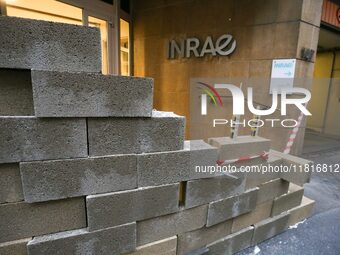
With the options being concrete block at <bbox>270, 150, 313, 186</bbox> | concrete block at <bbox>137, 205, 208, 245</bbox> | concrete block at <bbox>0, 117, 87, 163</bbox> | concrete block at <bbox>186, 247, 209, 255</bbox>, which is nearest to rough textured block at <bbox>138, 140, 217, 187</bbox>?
concrete block at <bbox>137, 205, 208, 245</bbox>

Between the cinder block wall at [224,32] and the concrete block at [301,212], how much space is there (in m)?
2.18

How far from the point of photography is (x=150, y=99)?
58.7 inches

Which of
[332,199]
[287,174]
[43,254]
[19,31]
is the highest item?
[19,31]

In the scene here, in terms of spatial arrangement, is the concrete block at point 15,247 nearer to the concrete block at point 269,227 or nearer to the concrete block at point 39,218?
the concrete block at point 39,218

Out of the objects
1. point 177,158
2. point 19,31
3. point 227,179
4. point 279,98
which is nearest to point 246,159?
point 227,179

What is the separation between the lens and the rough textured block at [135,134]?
144cm

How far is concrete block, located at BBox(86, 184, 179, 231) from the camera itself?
1531 mm

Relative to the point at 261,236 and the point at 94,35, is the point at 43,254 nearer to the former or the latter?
the point at 94,35

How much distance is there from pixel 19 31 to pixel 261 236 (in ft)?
→ 9.43

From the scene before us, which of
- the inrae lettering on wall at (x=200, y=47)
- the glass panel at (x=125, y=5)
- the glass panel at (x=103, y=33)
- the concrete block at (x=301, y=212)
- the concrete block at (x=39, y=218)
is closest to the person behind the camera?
the concrete block at (x=39, y=218)

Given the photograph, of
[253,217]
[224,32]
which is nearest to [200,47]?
[224,32]

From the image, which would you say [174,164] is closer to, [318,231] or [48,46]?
[48,46]

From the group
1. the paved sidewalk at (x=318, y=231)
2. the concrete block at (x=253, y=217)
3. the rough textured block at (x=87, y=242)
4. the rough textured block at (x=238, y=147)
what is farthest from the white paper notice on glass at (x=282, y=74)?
the rough textured block at (x=87, y=242)

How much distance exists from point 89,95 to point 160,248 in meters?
1.38
